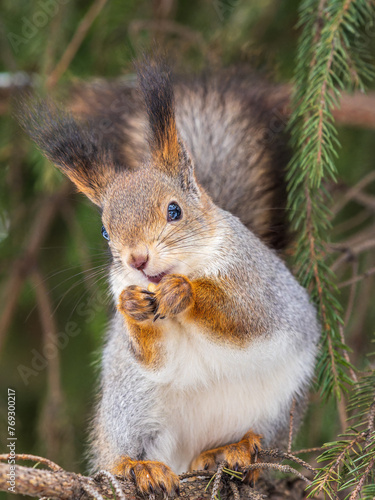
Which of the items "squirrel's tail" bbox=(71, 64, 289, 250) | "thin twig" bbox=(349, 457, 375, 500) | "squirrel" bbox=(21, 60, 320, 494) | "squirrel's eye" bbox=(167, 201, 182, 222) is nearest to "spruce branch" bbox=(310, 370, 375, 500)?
"thin twig" bbox=(349, 457, 375, 500)

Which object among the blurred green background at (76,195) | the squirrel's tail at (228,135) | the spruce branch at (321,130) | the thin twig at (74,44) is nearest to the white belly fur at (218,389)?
the spruce branch at (321,130)

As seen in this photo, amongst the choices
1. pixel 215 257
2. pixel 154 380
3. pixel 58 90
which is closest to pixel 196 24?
pixel 58 90

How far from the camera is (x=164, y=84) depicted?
158 cm

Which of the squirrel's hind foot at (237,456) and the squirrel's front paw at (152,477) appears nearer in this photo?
the squirrel's front paw at (152,477)

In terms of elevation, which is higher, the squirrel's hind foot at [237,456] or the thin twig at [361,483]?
the thin twig at [361,483]

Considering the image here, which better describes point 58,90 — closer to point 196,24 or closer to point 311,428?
point 196,24

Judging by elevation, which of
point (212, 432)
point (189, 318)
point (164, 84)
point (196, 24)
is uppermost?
point (196, 24)

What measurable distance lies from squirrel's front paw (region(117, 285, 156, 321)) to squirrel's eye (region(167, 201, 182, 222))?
0.21 metres

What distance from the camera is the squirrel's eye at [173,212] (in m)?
1.57

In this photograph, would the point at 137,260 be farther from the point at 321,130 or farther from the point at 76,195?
the point at 76,195

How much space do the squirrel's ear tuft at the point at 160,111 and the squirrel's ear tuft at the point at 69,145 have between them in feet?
0.46

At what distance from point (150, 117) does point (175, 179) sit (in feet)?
0.57

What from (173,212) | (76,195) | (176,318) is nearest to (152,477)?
(176,318)

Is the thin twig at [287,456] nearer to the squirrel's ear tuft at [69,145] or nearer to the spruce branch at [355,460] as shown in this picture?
the spruce branch at [355,460]
